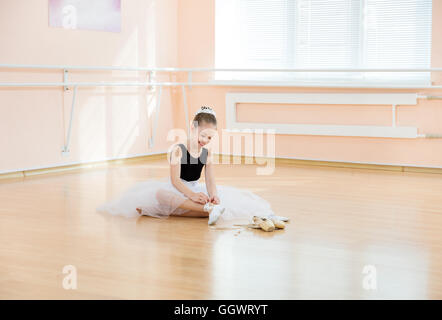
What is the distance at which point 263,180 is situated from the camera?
4453 mm

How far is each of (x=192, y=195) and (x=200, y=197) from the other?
5cm

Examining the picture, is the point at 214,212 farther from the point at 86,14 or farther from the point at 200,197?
the point at 86,14

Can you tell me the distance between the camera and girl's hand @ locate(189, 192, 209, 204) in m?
3.16

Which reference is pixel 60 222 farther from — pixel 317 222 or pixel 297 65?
pixel 297 65

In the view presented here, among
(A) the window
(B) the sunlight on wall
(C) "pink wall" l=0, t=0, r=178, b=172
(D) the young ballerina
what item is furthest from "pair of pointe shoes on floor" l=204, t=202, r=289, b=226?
(A) the window

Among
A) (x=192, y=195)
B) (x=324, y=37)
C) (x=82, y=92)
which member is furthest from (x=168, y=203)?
(x=324, y=37)

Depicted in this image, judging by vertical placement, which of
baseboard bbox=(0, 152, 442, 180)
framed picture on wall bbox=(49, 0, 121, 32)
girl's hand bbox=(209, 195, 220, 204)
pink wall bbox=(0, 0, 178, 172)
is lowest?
baseboard bbox=(0, 152, 442, 180)

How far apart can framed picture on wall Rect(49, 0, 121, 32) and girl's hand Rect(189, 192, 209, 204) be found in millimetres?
2086

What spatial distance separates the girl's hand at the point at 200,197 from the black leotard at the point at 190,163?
0.59 feet

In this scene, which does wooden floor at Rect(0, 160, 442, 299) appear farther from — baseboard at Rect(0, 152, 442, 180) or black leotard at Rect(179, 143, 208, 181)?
baseboard at Rect(0, 152, 442, 180)

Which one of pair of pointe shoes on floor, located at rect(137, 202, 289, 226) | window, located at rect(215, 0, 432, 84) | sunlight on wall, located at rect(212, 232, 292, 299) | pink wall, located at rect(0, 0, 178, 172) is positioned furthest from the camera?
window, located at rect(215, 0, 432, 84)
